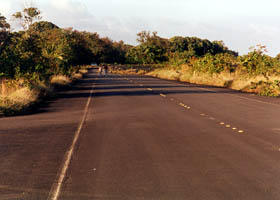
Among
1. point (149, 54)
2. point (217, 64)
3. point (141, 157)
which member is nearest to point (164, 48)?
point (149, 54)

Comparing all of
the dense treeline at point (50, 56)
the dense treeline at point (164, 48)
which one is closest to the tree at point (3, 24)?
the dense treeline at point (50, 56)

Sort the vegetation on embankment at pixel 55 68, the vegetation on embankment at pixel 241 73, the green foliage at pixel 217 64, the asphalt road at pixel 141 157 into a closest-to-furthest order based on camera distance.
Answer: the asphalt road at pixel 141 157, the vegetation on embankment at pixel 55 68, the vegetation on embankment at pixel 241 73, the green foliage at pixel 217 64

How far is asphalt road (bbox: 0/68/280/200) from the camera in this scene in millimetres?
6090

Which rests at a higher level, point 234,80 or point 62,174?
point 62,174

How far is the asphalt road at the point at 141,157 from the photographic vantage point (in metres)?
6.09

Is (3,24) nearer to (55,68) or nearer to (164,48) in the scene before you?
(55,68)

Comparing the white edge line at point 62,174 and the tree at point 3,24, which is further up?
the tree at point 3,24

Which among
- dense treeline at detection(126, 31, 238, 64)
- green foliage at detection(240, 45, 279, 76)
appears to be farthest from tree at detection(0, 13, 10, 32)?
dense treeline at detection(126, 31, 238, 64)

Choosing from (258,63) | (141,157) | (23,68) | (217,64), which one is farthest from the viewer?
(217,64)

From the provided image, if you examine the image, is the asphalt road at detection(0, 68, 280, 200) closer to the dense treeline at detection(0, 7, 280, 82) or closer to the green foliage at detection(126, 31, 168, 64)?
the dense treeline at detection(0, 7, 280, 82)

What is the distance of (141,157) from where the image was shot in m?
8.23

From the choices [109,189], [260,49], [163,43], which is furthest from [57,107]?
[163,43]

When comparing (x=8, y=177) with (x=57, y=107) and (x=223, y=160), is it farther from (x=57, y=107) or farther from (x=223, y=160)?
(x=57, y=107)

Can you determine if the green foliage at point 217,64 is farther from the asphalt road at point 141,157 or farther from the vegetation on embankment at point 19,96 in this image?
the asphalt road at point 141,157
